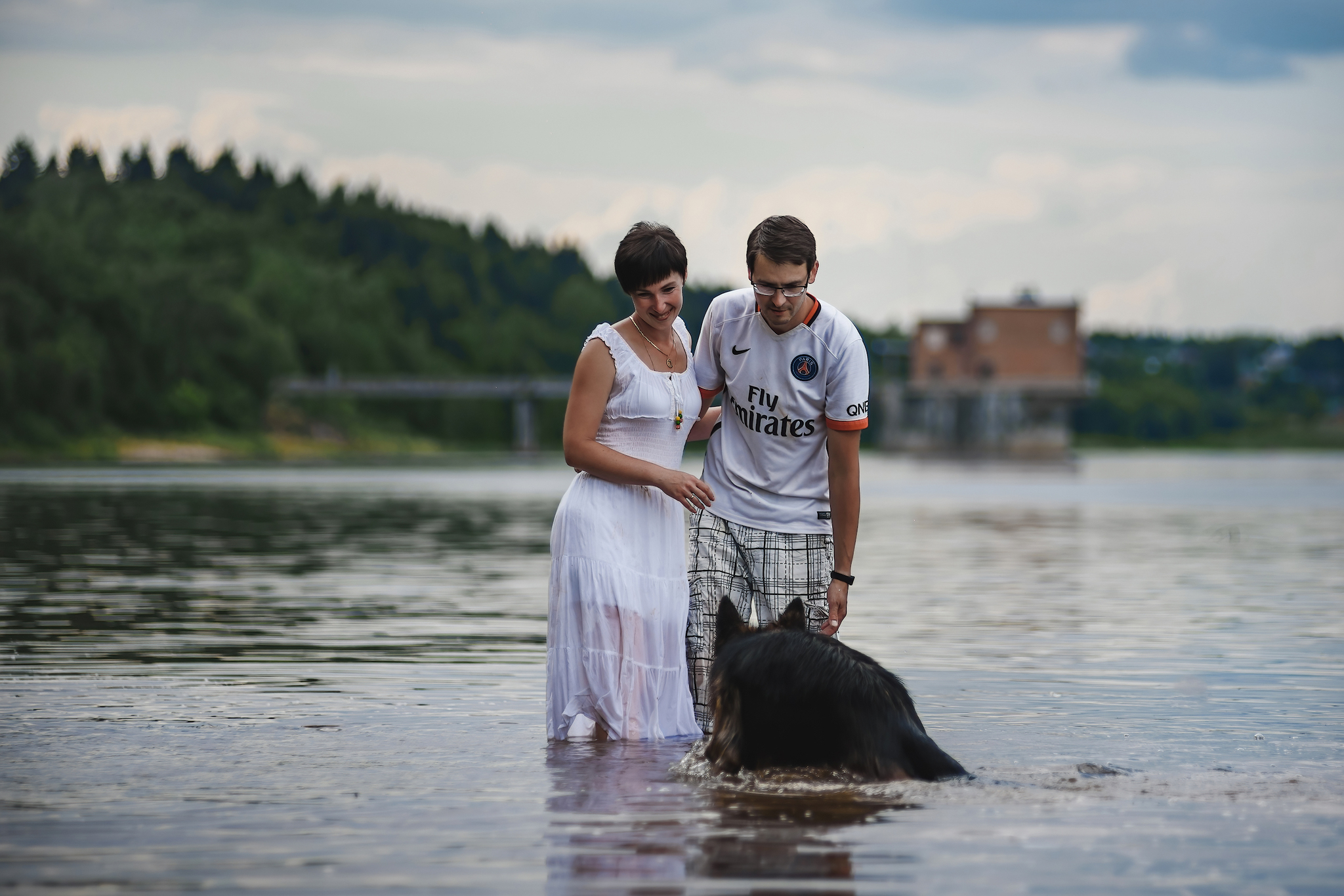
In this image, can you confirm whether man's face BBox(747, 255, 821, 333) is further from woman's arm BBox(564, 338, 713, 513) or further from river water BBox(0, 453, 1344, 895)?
river water BBox(0, 453, 1344, 895)

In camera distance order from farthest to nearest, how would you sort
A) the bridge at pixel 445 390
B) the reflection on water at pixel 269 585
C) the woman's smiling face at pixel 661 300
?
the bridge at pixel 445 390 → the reflection on water at pixel 269 585 → the woman's smiling face at pixel 661 300

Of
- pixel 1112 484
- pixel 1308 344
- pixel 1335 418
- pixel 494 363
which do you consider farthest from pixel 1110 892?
pixel 1308 344

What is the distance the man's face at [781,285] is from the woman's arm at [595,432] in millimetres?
667

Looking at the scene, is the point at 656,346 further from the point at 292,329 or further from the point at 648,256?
the point at 292,329

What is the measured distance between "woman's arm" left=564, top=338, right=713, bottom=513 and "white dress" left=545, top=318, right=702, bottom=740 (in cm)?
6

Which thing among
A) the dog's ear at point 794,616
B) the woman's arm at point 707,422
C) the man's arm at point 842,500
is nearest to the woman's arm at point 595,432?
the woman's arm at point 707,422

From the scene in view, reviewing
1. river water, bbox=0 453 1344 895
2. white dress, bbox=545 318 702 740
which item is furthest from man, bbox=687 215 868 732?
river water, bbox=0 453 1344 895

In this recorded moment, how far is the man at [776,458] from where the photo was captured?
6031 millimetres

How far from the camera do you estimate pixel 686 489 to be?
6113mm

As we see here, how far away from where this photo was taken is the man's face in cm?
573

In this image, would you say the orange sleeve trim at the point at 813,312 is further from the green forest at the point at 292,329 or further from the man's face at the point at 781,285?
the green forest at the point at 292,329

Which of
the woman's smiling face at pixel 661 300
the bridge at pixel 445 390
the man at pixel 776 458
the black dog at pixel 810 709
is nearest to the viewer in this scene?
the black dog at pixel 810 709

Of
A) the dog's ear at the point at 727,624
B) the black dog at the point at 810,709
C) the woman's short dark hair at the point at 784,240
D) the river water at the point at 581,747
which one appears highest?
the woman's short dark hair at the point at 784,240

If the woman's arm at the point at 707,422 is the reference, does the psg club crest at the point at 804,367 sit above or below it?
above
